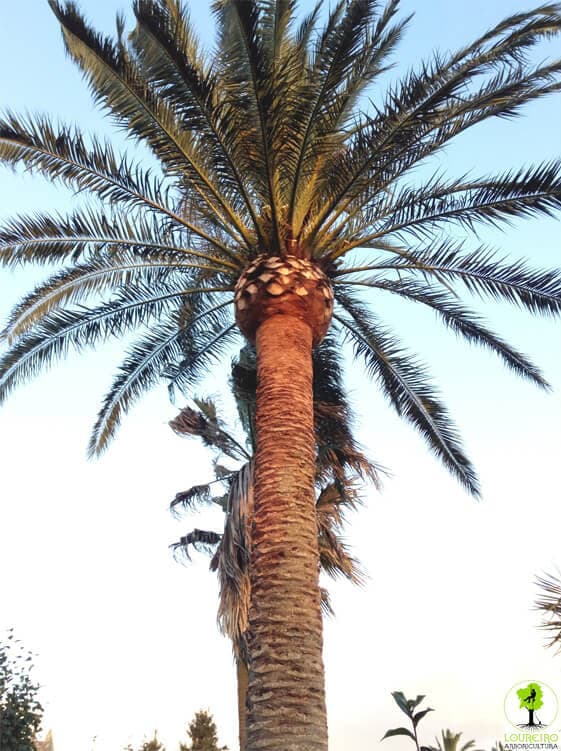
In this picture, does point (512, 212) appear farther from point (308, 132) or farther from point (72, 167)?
point (72, 167)

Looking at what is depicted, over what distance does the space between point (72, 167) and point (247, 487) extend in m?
5.38

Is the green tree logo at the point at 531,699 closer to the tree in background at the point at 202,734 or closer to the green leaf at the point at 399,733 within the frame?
the green leaf at the point at 399,733

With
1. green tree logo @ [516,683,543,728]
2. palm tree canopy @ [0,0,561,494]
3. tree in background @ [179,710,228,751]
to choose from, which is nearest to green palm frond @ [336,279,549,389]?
palm tree canopy @ [0,0,561,494]

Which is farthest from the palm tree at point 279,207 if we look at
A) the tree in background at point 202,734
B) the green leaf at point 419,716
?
the tree in background at point 202,734

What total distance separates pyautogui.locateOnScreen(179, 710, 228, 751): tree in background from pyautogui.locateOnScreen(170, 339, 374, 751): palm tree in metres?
17.7

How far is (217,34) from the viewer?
9898mm

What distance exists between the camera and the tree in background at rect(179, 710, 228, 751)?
90.7ft

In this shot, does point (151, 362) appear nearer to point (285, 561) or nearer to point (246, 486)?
point (246, 486)

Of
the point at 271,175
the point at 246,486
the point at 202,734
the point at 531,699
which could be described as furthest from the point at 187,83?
the point at 202,734

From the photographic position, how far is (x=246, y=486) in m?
11.4

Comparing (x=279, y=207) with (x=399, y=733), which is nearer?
(x=279, y=207)

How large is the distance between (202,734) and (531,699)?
21275 mm

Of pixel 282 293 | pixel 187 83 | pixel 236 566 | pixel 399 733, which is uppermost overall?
pixel 187 83

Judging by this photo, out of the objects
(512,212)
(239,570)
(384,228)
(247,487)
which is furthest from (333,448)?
(512,212)
